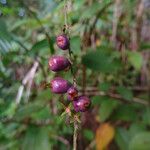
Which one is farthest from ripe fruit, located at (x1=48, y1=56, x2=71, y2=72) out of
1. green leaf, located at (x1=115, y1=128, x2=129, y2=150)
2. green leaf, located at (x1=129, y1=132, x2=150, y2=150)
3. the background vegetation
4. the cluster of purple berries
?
green leaf, located at (x1=115, y1=128, x2=129, y2=150)

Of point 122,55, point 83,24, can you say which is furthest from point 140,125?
point 83,24

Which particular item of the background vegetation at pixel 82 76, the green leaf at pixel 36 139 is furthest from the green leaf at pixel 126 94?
the green leaf at pixel 36 139

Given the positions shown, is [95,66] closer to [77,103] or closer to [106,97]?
[106,97]

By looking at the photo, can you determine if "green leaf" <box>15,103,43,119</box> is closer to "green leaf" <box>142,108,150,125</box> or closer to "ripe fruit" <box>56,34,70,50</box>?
"green leaf" <box>142,108,150,125</box>

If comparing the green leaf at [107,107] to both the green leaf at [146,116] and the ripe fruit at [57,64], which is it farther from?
the ripe fruit at [57,64]

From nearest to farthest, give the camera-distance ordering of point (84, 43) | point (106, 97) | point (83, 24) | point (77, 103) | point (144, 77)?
point (77, 103) → point (83, 24) → point (84, 43) → point (106, 97) → point (144, 77)

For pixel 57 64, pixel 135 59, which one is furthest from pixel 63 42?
pixel 135 59

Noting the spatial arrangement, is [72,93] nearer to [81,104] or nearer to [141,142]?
[81,104]
